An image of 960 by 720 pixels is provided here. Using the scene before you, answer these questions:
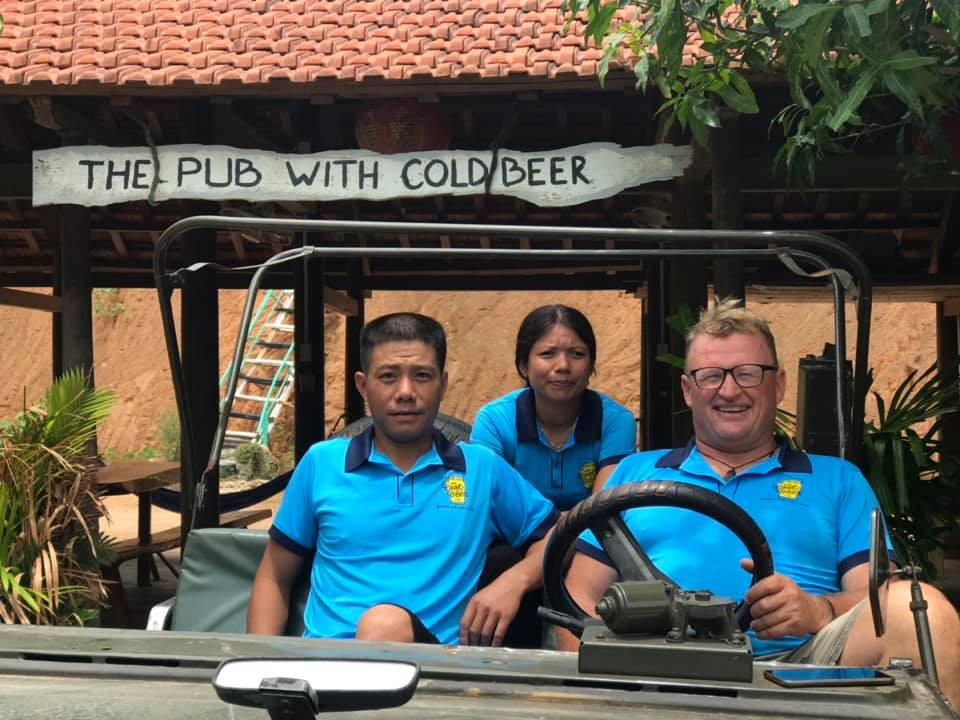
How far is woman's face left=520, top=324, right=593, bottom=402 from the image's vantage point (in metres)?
3.87

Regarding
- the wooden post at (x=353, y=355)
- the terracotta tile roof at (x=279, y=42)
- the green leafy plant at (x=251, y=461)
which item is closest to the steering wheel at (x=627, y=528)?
the terracotta tile roof at (x=279, y=42)

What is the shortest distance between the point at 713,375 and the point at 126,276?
10.2 meters

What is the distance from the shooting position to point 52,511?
5.77 metres

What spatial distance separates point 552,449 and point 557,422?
0.09 metres

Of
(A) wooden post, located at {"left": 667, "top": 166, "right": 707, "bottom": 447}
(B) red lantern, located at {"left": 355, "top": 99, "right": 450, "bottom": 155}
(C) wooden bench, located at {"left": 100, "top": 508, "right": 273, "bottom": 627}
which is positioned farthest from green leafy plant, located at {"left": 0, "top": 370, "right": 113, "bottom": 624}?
(A) wooden post, located at {"left": 667, "top": 166, "right": 707, "bottom": 447}

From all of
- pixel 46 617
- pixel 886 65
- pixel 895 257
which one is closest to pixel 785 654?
pixel 886 65

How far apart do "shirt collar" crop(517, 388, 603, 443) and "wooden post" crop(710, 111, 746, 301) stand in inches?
102

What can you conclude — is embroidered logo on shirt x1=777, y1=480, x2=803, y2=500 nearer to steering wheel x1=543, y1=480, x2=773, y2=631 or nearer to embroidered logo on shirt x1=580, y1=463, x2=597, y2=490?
steering wheel x1=543, y1=480, x2=773, y2=631

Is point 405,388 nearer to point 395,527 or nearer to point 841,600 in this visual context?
point 395,527

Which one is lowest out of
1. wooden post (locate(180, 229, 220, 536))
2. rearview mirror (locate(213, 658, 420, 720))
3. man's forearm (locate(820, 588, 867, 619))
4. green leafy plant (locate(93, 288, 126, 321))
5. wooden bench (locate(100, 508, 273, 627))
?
wooden bench (locate(100, 508, 273, 627))

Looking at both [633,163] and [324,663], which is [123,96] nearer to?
[633,163]

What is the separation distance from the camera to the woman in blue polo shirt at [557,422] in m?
3.88

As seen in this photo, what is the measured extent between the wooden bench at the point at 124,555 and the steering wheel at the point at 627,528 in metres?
4.39

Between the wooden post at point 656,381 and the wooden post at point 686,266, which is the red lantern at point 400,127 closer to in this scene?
the wooden post at point 686,266
